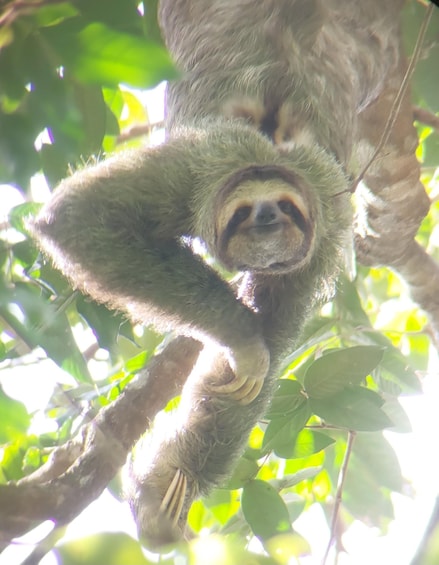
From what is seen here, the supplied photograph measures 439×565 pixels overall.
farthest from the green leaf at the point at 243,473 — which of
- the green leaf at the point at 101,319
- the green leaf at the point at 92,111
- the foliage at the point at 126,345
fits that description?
the green leaf at the point at 92,111

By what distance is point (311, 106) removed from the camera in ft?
13.4

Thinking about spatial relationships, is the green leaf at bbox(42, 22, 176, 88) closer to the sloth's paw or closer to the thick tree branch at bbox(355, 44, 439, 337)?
the sloth's paw

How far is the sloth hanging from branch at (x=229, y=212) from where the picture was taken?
3.28 meters

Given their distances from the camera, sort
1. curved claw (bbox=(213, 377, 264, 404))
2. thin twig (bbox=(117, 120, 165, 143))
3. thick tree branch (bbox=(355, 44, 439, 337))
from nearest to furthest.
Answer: curved claw (bbox=(213, 377, 264, 404)), thick tree branch (bbox=(355, 44, 439, 337)), thin twig (bbox=(117, 120, 165, 143))

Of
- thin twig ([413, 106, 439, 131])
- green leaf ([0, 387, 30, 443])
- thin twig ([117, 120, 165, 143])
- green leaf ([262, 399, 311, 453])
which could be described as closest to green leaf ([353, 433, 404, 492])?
green leaf ([262, 399, 311, 453])

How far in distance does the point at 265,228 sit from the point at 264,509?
1170mm

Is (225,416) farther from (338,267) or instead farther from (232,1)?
(232,1)

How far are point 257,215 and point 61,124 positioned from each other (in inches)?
67.2

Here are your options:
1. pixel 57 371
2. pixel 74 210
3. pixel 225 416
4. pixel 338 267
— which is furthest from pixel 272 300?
pixel 57 371

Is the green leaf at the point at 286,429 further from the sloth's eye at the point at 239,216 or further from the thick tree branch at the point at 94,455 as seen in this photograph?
the sloth's eye at the point at 239,216

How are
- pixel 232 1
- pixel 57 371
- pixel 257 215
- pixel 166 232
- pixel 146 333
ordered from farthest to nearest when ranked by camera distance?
pixel 232 1 → pixel 146 333 → pixel 166 232 → pixel 257 215 → pixel 57 371

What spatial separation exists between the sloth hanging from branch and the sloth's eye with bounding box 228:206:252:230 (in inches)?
0.4

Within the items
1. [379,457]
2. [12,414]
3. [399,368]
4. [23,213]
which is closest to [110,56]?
[12,414]

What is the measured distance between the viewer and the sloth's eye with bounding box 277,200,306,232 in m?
3.24
